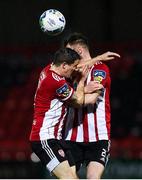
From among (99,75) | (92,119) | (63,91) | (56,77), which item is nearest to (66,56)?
(56,77)

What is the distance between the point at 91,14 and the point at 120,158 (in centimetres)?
472

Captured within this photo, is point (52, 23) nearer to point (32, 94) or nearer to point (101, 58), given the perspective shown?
point (101, 58)

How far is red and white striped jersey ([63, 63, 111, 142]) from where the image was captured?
7.11 metres

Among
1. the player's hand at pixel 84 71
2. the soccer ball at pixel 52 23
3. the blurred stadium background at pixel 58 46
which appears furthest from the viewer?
the blurred stadium background at pixel 58 46

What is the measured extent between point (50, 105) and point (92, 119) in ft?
1.57

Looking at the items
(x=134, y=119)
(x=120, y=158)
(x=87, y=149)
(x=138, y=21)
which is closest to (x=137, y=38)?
(x=138, y=21)

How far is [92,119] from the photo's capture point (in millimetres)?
7133

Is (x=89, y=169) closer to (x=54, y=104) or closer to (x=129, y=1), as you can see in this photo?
(x=54, y=104)

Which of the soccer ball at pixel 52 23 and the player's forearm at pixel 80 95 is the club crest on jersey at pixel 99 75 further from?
the soccer ball at pixel 52 23

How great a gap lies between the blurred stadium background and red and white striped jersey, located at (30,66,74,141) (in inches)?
274

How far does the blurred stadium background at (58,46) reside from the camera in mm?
14445

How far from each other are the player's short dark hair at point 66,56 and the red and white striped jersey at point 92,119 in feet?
1.12

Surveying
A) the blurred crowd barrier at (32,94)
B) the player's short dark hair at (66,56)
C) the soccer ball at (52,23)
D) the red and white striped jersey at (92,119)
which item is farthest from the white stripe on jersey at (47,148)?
the blurred crowd barrier at (32,94)

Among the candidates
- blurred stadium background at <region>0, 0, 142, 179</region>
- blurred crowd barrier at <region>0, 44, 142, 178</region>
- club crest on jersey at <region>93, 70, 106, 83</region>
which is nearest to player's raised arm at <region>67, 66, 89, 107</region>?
club crest on jersey at <region>93, 70, 106, 83</region>
